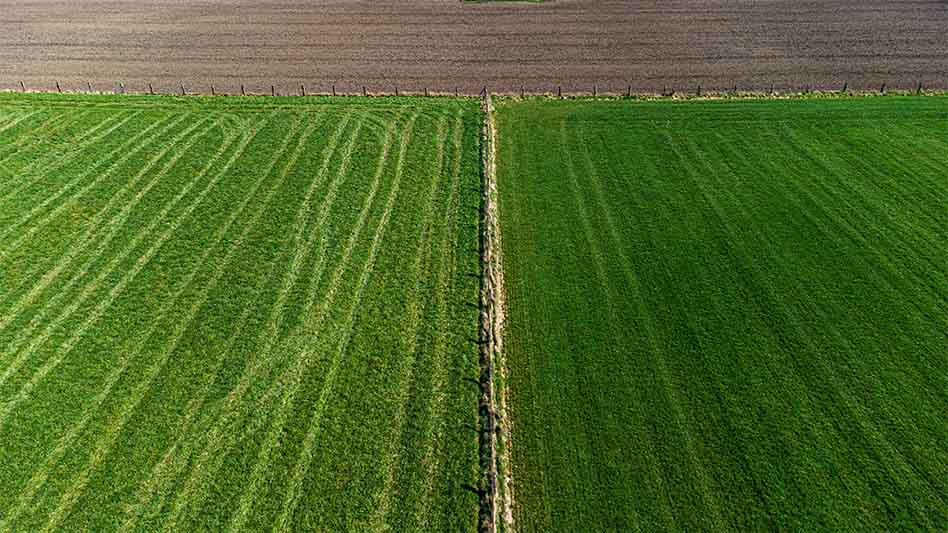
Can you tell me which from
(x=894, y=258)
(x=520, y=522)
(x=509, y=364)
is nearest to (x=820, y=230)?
(x=894, y=258)

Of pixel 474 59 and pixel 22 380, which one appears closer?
pixel 22 380

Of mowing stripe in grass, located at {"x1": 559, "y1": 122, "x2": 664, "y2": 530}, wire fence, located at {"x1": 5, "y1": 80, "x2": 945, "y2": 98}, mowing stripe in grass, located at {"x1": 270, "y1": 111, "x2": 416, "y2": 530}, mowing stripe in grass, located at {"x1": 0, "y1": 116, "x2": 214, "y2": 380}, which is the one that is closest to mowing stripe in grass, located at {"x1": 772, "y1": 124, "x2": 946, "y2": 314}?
wire fence, located at {"x1": 5, "y1": 80, "x2": 945, "y2": 98}

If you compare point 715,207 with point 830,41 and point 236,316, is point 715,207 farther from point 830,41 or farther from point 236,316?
point 830,41

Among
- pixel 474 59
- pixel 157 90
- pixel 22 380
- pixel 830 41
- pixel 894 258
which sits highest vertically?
pixel 830 41

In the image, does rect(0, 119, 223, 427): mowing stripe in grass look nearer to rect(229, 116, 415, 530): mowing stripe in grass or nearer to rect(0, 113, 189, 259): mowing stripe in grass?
Result: rect(0, 113, 189, 259): mowing stripe in grass

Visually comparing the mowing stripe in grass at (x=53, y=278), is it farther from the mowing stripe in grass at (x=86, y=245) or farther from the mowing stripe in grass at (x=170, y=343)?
the mowing stripe in grass at (x=170, y=343)
